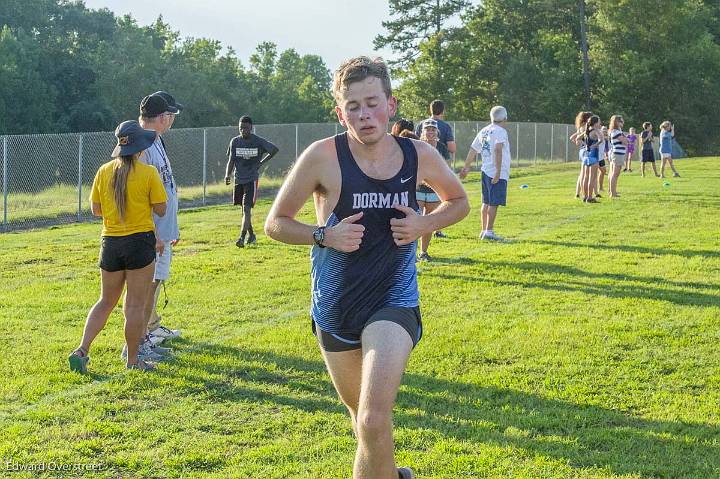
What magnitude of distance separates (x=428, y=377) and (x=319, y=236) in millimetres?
2976

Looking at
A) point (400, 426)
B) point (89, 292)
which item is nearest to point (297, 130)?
point (89, 292)

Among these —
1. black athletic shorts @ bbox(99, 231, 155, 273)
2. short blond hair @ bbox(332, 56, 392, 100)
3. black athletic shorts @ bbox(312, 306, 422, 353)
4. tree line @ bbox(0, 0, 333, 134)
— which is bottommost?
black athletic shorts @ bbox(312, 306, 422, 353)

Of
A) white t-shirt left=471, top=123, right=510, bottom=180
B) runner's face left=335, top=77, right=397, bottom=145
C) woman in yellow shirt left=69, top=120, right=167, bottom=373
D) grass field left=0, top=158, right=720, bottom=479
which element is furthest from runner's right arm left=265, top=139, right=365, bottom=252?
white t-shirt left=471, top=123, right=510, bottom=180

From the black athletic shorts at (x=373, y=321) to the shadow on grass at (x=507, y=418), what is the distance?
152 centimetres

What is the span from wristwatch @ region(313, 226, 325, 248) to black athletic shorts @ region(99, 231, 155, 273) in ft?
10.0

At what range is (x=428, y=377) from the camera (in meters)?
6.78

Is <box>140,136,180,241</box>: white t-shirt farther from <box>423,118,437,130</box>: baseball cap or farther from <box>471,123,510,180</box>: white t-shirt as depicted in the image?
<box>471,123,510,180</box>: white t-shirt

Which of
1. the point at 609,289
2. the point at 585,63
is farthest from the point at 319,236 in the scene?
the point at 585,63

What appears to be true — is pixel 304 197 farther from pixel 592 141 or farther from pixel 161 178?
pixel 592 141

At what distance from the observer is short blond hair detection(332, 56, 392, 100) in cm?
412

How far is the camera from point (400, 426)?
566 cm

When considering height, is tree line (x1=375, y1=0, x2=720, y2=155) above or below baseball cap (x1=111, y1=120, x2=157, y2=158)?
above

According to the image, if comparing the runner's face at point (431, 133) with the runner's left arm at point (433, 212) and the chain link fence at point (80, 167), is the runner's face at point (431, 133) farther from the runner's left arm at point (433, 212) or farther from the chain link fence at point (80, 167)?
the chain link fence at point (80, 167)

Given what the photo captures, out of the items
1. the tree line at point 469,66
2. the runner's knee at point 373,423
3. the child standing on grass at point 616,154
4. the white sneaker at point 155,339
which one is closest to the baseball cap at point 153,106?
the white sneaker at point 155,339
